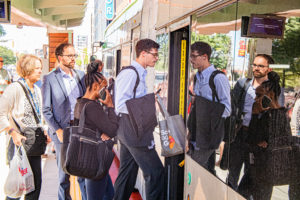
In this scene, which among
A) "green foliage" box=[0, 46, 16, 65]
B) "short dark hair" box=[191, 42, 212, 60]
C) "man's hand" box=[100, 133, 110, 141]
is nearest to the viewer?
"short dark hair" box=[191, 42, 212, 60]

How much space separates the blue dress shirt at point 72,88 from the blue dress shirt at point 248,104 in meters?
2.65

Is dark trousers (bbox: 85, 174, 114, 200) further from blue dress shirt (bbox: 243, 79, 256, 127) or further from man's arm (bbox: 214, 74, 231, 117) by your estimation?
blue dress shirt (bbox: 243, 79, 256, 127)

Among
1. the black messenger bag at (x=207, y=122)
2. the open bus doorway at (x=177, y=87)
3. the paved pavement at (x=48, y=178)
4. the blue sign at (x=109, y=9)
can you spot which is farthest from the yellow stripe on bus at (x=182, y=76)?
the blue sign at (x=109, y=9)

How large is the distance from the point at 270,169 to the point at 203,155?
0.94 meters

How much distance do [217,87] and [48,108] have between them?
92.0 inches

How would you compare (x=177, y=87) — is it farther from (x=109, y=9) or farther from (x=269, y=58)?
(x=109, y=9)

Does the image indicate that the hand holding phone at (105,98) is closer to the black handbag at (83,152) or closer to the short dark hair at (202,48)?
the black handbag at (83,152)

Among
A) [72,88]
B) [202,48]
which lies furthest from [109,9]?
[202,48]

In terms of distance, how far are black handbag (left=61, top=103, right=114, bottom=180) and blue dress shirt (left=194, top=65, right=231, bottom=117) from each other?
4.24ft

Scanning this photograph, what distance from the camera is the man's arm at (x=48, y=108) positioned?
3.89 metres

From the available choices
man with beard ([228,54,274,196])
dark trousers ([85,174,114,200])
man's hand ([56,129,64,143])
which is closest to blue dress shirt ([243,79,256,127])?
man with beard ([228,54,274,196])

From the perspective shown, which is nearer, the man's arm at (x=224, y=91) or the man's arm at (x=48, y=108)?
the man's arm at (x=224, y=91)

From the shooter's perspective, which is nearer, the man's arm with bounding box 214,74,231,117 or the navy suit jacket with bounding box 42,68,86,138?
the man's arm with bounding box 214,74,231,117

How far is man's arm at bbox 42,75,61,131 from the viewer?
389 centimetres
